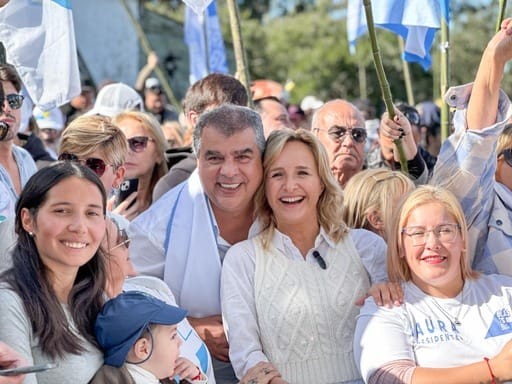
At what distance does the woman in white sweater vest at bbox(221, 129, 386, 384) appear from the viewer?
4.06m

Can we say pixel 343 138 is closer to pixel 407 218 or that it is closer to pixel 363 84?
pixel 407 218

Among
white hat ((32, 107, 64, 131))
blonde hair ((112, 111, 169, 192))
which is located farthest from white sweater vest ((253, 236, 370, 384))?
white hat ((32, 107, 64, 131))

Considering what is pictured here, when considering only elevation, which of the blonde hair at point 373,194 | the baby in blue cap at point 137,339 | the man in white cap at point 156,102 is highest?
the man in white cap at point 156,102

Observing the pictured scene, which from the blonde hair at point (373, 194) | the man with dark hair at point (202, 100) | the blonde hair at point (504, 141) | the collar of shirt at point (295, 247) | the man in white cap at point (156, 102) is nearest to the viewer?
the collar of shirt at point (295, 247)

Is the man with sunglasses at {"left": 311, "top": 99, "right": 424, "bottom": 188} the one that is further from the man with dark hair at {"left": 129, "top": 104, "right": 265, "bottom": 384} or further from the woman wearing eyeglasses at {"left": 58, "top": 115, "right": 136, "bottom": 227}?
the woman wearing eyeglasses at {"left": 58, "top": 115, "right": 136, "bottom": 227}

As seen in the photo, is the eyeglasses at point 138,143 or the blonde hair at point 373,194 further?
the eyeglasses at point 138,143

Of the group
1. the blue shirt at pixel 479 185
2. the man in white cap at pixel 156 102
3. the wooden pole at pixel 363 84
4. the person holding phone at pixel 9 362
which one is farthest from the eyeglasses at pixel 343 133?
the wooden pole at pixel 363 84

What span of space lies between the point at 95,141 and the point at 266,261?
1.16m

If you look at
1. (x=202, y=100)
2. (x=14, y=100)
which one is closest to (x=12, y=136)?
(x=14, y=100)

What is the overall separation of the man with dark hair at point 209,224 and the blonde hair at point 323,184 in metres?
0.08

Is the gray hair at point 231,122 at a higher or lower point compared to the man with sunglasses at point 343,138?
higher

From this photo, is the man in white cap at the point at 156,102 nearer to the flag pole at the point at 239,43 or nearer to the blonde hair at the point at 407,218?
the flag pole at the point at 239,43

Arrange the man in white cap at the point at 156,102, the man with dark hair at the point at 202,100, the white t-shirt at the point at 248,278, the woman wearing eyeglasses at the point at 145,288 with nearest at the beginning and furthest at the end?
the woman wearing eyeglasses at the point at 145,288
the white t-shirt at the point at 248,278
the man with dark hair at the point at 202,100
the man in white cap at the point at 156,102

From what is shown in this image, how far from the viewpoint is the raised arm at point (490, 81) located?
13.0 ft
